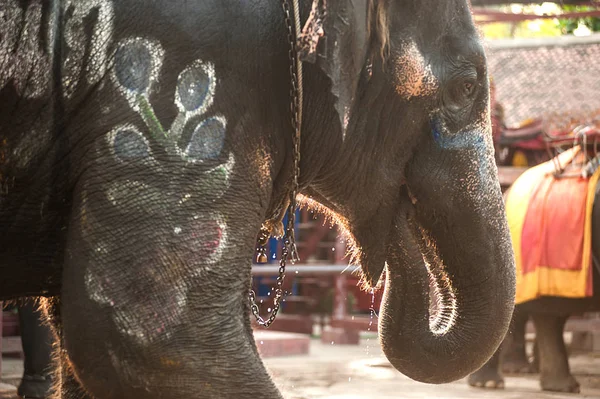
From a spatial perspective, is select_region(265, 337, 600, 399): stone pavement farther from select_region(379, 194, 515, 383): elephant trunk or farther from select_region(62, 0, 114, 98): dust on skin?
select_region(62, 0, 114, 98): dust on skin

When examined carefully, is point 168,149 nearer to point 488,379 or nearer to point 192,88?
point 192,88

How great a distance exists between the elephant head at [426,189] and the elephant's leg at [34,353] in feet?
8.78

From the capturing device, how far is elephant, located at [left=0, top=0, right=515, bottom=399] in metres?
1.95

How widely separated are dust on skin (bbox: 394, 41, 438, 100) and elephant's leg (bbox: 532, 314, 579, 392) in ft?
15.3

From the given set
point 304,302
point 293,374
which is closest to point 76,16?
point 293,374

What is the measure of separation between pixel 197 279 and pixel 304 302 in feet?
31.2

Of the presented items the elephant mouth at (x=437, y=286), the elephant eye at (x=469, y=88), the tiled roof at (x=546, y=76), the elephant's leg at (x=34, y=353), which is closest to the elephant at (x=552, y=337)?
the elephant's leg at (x=34, y=353)

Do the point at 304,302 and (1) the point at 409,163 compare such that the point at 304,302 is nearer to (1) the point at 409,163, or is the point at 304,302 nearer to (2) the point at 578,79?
(2) the point at 578,79

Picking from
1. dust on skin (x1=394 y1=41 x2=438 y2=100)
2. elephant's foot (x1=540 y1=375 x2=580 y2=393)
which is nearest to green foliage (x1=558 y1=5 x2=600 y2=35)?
elephant's foot (x1=540 y1=375 x2=580 y2=393)

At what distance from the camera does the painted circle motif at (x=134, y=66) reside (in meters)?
2.00

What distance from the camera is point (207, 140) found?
203 cm

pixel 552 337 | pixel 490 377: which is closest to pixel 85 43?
pixel 490 377

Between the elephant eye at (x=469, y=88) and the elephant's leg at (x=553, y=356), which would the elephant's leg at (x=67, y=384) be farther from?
the elephant's leg at (x=553, y=356)

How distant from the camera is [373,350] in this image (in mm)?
9820
